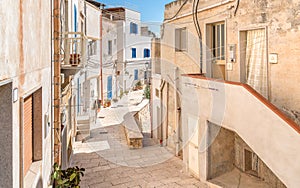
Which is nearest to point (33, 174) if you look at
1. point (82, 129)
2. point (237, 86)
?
point (237, 86)

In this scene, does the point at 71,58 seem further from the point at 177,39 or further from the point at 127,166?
the point at 177,39

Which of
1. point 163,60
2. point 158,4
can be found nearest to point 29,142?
point 163,60

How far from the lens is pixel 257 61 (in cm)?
964

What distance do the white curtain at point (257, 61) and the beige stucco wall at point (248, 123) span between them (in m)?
1.51

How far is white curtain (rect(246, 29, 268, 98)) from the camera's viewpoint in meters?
9.26

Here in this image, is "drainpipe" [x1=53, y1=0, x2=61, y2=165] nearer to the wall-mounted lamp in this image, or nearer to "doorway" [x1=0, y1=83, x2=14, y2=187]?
the wall-mounted lamp

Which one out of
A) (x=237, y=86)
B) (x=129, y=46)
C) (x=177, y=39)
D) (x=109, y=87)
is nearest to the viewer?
(x=237, y=86)

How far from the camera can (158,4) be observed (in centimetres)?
1788

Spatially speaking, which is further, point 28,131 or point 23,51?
point 28,131

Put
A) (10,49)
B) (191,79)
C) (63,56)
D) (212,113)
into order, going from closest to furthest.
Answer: (10,49) < (63,56) < (212,113) < (191,79)

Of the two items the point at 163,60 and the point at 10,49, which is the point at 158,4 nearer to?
the point at 163,60

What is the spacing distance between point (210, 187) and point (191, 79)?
12.8ft

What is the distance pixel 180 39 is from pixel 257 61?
241 inches

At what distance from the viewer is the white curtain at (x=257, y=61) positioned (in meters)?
9.26
